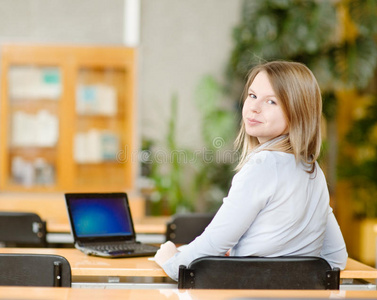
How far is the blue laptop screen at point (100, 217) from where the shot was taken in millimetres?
2369

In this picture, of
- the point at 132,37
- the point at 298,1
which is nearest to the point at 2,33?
the point at 132,37

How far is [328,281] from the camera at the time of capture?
6.05ft

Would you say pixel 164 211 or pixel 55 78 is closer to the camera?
pixel 55 78

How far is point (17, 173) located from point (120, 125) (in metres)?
1.05

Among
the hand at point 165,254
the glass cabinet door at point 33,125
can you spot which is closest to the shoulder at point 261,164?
the hand at point 165,254

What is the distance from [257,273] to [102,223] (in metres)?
0.83

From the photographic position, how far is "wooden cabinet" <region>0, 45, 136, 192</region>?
5.61m

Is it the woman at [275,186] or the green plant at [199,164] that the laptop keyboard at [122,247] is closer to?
the woman at [275,186]

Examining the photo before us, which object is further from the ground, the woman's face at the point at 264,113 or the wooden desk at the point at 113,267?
the woman's face at the point at 264,113

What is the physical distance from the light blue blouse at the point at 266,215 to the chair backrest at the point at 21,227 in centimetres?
152

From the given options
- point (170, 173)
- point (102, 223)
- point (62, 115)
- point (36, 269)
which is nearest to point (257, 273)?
point (36, 269)

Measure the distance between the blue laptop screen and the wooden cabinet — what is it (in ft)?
10.4

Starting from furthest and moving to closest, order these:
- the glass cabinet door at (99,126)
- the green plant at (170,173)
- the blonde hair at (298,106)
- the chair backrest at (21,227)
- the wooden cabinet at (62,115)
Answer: the green plant at (170,173)
the glass cabinet door at (99,126)
the wooden cabinet at (62,115)
the chair backrest at (21,227)
the blonde hair at (298,106)

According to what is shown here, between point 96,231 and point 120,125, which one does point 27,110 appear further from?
point 96,231
